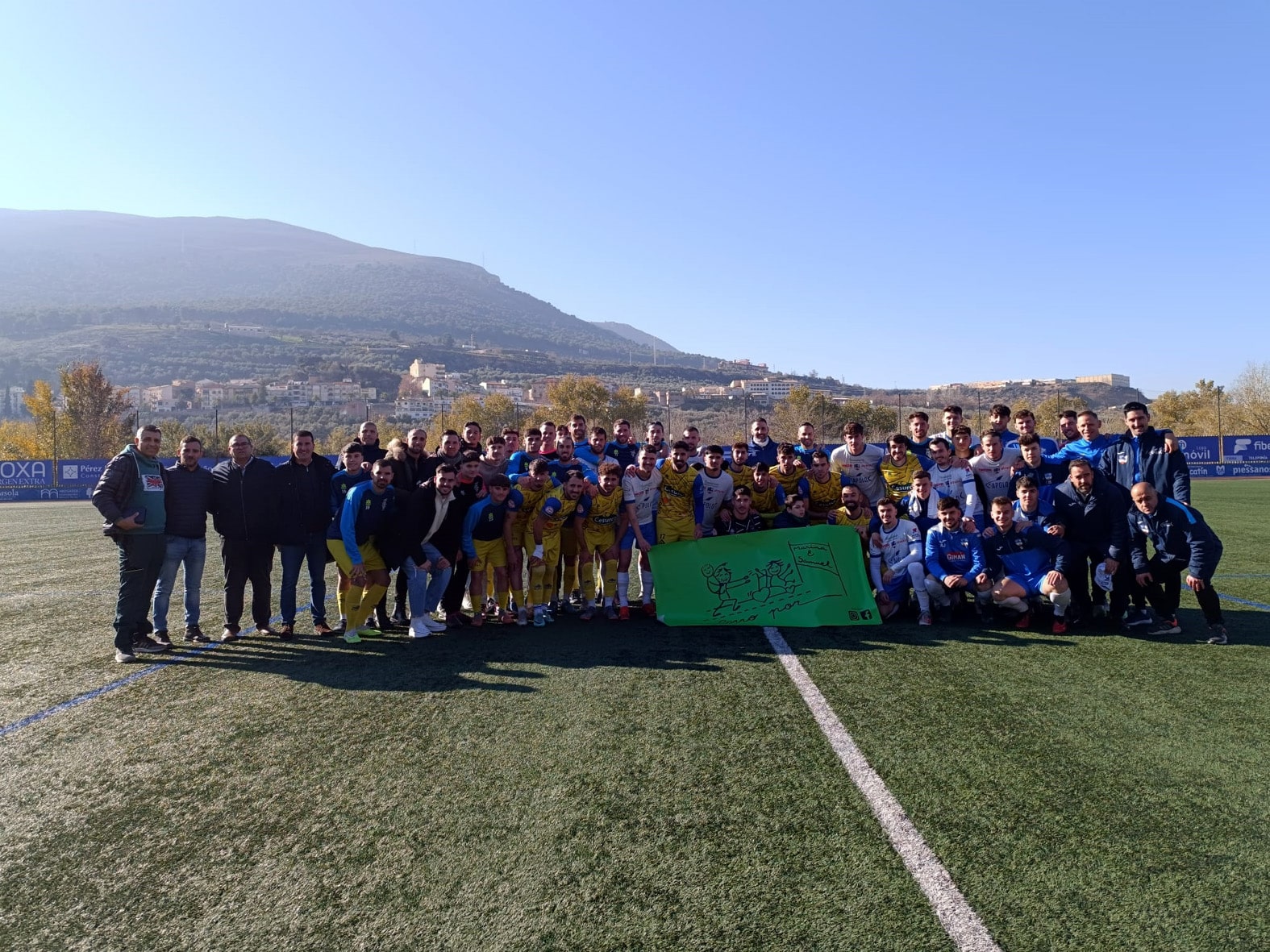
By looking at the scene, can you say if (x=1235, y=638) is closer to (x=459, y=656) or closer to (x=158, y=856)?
(x=459, y=656)

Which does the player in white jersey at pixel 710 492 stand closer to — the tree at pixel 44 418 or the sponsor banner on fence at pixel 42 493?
the sponsor banner on fence at pixel 42 493

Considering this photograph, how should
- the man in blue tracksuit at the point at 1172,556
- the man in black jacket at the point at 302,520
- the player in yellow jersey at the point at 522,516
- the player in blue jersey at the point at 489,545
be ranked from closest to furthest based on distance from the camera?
the man in blue tracksuit at the point at 1172,556
the man in black jacket at the point at 302,520
the player in blue jersey at the point at 489,545
the player in yellow jersey at the point at 522,516

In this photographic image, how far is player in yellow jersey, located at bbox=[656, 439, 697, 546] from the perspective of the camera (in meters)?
7.86

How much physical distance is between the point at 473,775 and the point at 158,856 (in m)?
1.38

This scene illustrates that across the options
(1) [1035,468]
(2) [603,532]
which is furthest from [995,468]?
(2) [603,532]

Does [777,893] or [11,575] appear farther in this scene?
[11,575]

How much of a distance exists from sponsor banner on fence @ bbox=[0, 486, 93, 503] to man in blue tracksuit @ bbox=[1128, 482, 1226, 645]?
36305mm

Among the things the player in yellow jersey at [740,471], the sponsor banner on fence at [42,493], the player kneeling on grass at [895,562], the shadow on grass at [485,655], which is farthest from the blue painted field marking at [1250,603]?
the sponsor banner on fence at [42,493]

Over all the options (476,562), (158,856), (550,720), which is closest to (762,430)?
(476,562)

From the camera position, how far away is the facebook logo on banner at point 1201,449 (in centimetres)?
3266

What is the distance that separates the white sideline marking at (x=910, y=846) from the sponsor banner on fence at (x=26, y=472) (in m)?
37.8

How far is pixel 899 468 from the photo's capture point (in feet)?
25.6

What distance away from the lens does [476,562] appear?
7.26 meters

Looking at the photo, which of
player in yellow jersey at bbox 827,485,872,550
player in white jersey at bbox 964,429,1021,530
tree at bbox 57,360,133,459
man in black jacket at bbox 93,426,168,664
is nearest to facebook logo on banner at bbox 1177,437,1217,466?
player in white jersey at bbox 964,429,1021,530
